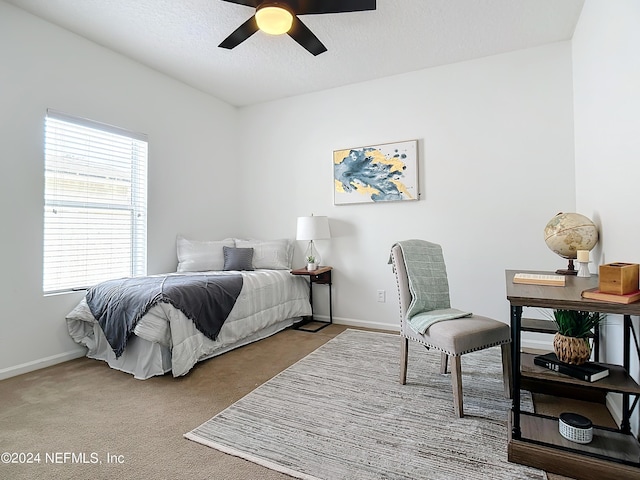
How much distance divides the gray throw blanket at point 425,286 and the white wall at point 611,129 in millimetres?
856

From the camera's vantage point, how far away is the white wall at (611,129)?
1585 mm

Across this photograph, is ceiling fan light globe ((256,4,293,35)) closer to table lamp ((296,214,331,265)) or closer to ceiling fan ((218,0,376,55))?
ceiling fan ((218,0,376,55))

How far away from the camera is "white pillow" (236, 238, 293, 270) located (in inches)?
156

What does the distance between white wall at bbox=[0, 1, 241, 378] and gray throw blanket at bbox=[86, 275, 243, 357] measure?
43 centimetres

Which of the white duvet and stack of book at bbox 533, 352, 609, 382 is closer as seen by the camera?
stack of book at bbox 533, 352, 609, 382

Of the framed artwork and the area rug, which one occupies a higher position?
the framed artwork

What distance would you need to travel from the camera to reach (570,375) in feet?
4.93

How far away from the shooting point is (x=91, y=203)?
9.99ft

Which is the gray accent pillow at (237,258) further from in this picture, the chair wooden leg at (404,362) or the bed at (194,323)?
the chair wooden leg at (404,362)

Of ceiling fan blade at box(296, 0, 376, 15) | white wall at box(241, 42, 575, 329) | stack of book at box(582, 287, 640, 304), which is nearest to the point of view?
stack of book at box(582, 287, 640, 304)

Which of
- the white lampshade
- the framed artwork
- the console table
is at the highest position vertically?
the framed artwork

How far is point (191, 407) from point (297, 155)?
119 inches

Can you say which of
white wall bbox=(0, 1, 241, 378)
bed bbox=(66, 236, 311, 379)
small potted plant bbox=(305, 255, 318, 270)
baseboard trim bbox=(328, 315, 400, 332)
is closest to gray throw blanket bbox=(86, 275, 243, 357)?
bed bbox=(66, 236, 311, 379)

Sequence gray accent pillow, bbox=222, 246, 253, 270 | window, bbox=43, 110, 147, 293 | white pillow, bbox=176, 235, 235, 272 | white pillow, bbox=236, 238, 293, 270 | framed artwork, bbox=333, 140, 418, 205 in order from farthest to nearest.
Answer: white pillow, bbox=236, 238, 293, 270
gray accent pillow, bbox=222, 246, 253, 270
white pillow, bbox=176, 235, 235, 272
framed artwork, bbox=333, 140, 418, 205
window, bbox=43, 110, 147, 293
